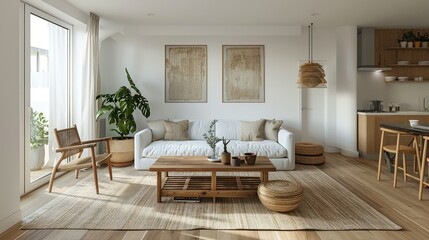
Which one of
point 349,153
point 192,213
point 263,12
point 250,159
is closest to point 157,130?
point 250,159

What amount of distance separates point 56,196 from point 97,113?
186cm

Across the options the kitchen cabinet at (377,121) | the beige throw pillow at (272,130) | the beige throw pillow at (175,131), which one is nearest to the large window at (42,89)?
the beige throw pillow at (175,131)

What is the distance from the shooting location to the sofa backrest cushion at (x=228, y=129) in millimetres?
5648

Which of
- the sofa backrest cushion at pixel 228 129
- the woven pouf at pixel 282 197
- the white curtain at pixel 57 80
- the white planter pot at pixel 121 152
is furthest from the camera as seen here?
the sofa backrest cushion at pixel 228 129

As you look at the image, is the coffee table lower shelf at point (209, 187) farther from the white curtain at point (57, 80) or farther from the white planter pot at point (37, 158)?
the white curtain at point (57, 80)

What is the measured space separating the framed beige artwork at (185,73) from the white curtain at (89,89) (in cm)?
148

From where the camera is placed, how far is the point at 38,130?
14.0 ft

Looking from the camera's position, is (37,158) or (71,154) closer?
(71,154)

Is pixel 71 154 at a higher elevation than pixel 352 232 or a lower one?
higher

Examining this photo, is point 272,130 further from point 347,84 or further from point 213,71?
point 347,84

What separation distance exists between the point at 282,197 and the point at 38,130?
11.5 feet

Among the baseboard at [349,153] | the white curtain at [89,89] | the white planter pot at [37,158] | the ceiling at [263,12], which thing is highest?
the ceiling at [263,12]

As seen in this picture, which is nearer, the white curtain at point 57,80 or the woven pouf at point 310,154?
the white curtain at point 57,80

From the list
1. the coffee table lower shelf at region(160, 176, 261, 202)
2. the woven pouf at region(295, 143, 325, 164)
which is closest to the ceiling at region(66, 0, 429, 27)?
the woven pouf at region(295, 143, 325, 164)
